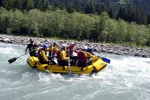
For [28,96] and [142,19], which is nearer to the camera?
[28,96]

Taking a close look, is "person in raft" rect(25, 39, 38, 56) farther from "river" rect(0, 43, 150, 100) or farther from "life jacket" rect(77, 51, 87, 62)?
"life jacket" rect(77, 51, 87, 62)

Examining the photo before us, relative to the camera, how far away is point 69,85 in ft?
41.9

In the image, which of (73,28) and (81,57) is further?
(73,28)

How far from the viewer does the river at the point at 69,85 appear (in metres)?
11.3

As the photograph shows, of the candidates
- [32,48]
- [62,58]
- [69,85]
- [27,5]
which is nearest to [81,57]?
[62,58]

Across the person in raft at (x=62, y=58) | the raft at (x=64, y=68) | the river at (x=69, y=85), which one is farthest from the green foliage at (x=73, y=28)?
the person in raft at (x=62, y=58)

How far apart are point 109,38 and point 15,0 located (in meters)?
23.1

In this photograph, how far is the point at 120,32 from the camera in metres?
40.2

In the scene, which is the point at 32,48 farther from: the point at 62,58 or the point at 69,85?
the point at 69,85

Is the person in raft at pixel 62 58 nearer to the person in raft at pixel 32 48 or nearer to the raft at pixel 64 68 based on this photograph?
the raft at pixel 64 68

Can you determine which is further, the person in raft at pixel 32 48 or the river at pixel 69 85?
the person in raft at pixel 32 48

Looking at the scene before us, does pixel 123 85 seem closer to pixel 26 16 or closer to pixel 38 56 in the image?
pixel 38 56

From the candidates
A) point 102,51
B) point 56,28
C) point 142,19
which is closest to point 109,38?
point 56,28

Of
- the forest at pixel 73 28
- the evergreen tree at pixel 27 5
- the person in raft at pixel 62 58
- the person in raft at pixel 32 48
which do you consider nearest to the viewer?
the person in raft at pixel 62 58
